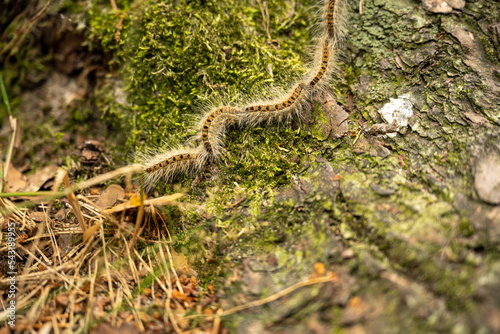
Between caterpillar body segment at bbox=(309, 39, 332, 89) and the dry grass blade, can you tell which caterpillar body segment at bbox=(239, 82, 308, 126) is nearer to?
caterpillar body segment at bbox=(309, 39, 332, 89)

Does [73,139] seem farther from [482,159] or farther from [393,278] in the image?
[482,159]

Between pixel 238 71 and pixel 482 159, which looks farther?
pixel 238 71

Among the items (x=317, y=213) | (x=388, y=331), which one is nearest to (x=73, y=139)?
(x=317, y=213)

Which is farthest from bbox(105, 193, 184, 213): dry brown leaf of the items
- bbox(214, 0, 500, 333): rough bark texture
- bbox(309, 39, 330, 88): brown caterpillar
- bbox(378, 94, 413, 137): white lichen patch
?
bbox(378, 94, 413, 137): white lichen patch

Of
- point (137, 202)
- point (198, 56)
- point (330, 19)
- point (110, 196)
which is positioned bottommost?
point (110, 196)

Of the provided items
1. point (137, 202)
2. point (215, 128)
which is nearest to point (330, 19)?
point (215, 128)

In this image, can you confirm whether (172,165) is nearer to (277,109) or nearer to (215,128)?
(215,128)
